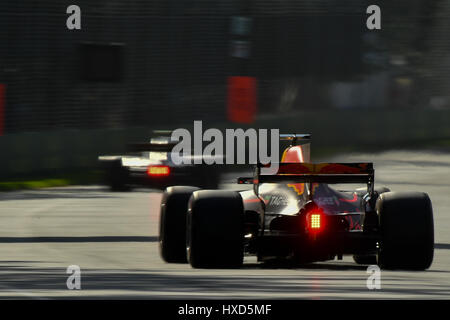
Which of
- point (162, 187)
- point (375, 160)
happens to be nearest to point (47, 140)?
point (162, 187)

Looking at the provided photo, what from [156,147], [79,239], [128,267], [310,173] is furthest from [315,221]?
[156,147]

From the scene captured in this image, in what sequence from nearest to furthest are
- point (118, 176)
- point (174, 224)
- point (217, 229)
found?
point (217, 229) → point (174, 224) → point (118, 176)

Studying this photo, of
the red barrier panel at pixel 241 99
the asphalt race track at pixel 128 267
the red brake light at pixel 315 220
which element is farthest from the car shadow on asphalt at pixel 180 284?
the red barrier panel at pixel 241 99

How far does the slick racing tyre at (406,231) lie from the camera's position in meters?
12.0

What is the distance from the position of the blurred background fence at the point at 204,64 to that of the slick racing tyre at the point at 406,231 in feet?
55.9

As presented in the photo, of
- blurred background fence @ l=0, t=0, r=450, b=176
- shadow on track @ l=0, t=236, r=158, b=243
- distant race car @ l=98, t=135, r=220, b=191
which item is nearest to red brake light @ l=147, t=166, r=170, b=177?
distant race car @ l=98, t=135, r=220, b=191

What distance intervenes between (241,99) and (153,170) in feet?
42.7

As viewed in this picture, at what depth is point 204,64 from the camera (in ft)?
117

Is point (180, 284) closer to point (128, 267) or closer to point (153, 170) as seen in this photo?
point (128, 267)

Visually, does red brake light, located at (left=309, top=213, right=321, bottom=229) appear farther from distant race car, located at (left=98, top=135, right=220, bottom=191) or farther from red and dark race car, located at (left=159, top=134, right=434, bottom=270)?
distant race car, located at (left=98, top=135, right=220, bottom=191)

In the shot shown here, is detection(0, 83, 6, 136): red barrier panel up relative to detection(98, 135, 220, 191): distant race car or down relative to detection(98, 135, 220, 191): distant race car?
up

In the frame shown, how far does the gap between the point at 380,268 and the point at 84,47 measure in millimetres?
21627

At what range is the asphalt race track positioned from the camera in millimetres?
10711
